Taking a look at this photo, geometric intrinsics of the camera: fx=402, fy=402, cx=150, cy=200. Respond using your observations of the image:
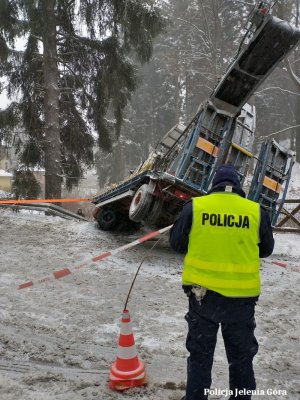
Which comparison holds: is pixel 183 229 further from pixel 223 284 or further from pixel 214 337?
pixel 214 337

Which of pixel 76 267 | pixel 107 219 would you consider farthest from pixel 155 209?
pixel 76 267

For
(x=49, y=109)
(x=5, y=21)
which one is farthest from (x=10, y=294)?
(x=5, y=21)

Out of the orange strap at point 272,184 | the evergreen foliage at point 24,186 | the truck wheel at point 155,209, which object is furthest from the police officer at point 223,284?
the evergreen foliage at point 24,186

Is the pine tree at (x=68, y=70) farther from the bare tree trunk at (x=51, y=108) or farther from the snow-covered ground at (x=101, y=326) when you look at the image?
the snow-covered ground at (x=101, y=326)

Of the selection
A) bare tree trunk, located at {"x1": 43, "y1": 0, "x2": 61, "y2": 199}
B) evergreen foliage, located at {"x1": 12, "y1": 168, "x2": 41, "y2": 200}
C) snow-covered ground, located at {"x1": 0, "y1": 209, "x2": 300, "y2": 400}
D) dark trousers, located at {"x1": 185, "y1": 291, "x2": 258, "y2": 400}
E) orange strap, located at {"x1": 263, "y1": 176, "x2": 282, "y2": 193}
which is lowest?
snow-covered ground, located at {"x1": 0, "y1": 209, "x2": 300, "y2": 400}

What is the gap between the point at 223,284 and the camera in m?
2.89

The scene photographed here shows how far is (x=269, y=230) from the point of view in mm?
3076

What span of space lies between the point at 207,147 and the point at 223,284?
5.46 m

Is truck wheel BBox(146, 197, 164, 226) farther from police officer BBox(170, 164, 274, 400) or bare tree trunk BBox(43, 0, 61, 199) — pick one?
bare tree trunk BBox(43, 0, 61, 199)

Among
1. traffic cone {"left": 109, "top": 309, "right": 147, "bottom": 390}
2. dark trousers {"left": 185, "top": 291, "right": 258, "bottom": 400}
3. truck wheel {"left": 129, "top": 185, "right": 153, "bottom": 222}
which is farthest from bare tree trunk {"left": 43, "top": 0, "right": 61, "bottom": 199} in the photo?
dark trousers {"left": 185, "top": 291, "right": 258, "bottom": 400}

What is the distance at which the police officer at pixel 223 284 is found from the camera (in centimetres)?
290

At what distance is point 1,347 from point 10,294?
168cm

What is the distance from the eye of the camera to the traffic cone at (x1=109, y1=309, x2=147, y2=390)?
11.0ft

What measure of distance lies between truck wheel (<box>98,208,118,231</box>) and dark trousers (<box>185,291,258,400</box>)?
796 centimetres
